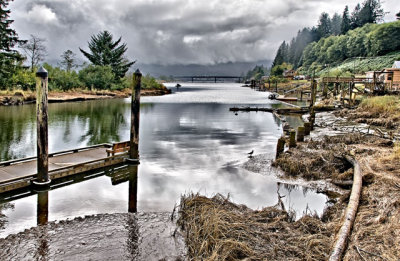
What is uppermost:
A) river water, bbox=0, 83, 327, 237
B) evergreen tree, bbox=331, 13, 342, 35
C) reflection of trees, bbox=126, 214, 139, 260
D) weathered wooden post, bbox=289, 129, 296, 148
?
evergreen tree, bbox=331, 13, 342, 35

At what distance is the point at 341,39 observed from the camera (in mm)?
122312

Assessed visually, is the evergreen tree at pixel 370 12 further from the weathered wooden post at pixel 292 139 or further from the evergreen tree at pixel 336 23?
the weathered wooden post at pixel 292 139

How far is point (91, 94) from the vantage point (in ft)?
217

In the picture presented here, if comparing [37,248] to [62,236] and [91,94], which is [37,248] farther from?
[91,94]

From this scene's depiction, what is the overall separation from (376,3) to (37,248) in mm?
163404

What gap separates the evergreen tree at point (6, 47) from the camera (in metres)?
45.3

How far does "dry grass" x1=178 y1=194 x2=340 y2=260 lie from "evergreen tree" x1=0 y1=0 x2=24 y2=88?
47405 mm

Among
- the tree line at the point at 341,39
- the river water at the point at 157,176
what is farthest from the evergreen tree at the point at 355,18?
the river water at the point at 157,176

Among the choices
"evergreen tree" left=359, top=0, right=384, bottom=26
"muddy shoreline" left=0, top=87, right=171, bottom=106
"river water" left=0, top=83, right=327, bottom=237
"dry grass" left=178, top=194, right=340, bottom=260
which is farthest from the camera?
"evergreen tree" left=359, top=0, right=384, bottom=26

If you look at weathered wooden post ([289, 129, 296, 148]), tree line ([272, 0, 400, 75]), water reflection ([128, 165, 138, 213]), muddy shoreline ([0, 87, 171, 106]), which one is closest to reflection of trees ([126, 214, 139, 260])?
water reflection ([128, 165, 138, 213])

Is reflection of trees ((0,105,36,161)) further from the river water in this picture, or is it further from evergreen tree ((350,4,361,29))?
evergreen tree ((350,4,361,29))

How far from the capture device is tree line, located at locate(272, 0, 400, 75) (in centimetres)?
10044

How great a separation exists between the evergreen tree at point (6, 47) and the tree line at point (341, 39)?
96.1 meters

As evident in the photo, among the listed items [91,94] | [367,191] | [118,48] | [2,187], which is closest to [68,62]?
[118,48]
